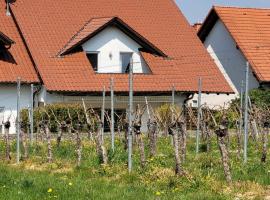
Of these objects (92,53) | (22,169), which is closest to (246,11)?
(92,53)

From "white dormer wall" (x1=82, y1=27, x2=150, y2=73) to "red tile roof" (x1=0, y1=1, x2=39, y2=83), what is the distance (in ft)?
9.45

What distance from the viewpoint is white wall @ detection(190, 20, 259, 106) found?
3697 cm

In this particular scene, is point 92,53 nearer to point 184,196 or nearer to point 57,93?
point 57,93

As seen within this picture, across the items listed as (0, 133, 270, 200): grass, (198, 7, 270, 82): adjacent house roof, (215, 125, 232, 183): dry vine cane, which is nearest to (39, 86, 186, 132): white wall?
(198, 7, 270, 82): adjacent house roof

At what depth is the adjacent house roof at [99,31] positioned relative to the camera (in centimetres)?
3117

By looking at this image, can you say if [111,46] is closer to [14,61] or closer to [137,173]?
[14,61]

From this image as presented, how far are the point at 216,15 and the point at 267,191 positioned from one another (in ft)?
90.9

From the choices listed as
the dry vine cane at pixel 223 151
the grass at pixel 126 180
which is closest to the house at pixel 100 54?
the grass at pixel 126 180

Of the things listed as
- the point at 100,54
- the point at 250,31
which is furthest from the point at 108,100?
the point at 250,31

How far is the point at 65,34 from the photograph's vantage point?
32.8 metres

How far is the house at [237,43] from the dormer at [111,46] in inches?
213

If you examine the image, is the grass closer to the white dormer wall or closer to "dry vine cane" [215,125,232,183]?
"dry vine cane" [215,125,232,183]

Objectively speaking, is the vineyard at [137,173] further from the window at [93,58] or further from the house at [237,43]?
the house at [237,43]

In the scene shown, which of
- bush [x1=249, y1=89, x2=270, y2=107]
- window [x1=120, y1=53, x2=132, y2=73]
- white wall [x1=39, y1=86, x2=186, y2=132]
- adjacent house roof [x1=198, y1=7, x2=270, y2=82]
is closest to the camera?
white wall [x1=39, y1=86, x2=186, y2=132]
